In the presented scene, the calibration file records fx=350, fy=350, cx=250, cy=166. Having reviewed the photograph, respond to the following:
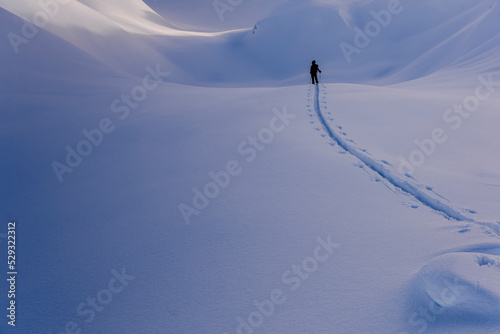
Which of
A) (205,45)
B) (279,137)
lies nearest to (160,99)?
(279,137)

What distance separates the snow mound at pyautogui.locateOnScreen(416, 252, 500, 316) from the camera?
253 centimetres

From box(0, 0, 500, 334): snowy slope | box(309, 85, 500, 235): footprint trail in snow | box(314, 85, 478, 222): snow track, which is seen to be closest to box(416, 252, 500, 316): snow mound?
box(0, 0, 500, 334): snowy slope

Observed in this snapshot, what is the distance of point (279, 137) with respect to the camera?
22.7 feet

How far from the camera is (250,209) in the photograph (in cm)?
458

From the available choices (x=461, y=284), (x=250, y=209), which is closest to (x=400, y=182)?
(x=250, y=209)

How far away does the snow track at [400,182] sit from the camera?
4133mm

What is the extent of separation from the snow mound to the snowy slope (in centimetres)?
1

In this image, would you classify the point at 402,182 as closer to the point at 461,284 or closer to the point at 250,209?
the point at 250,209

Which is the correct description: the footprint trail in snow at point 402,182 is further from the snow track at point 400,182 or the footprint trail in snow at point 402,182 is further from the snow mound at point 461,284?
the snow mound at point 461,284

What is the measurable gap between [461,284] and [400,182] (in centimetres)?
254

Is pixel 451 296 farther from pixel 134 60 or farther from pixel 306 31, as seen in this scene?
pixel 306 31

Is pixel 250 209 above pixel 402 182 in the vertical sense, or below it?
above

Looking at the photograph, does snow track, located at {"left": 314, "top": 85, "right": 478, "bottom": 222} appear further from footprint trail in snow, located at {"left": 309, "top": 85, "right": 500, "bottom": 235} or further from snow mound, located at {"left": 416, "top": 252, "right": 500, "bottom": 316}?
snow mound, located at {"left": 416, "top": 252, "right": 500, "bottom": 316}

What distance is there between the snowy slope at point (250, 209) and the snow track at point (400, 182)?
0.02 metres
